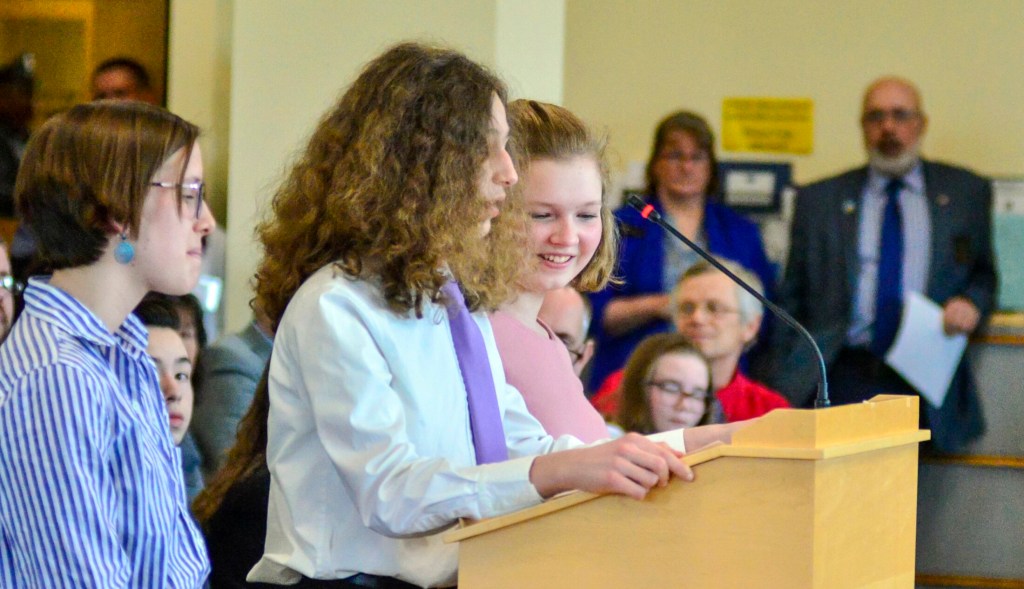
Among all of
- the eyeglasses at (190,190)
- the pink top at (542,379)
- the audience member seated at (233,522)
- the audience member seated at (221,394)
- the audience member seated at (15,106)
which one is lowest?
the audience member seated at (233,522)

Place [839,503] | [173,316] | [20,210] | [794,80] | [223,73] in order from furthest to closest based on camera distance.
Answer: [794,80]
[223,73]
[173,316]
[20,210]
[839,503]

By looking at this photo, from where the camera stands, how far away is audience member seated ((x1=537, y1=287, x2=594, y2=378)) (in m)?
3.15

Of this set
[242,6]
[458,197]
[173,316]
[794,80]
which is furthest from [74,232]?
[794,80]

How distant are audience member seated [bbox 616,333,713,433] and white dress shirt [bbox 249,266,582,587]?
179cm

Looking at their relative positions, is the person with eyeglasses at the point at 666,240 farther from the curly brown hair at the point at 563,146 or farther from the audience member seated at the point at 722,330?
the curly brown hair at the point at 563,146

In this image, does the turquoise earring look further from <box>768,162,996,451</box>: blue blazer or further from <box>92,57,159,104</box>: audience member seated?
<box>768,162,996,451</box>: blue blazer

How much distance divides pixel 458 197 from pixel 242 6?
2.41m

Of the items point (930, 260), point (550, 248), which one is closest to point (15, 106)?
point (930, 260)

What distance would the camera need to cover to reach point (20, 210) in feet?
5.57

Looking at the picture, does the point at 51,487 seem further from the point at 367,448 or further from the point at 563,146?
the point at 563,146

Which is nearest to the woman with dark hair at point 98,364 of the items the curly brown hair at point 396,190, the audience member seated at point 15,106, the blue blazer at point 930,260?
the curly brown hair at point 396,190

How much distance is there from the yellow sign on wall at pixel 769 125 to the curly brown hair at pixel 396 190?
413 centimetres

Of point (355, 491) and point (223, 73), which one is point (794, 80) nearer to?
point (223, 73)

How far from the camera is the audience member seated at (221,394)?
3432mm
